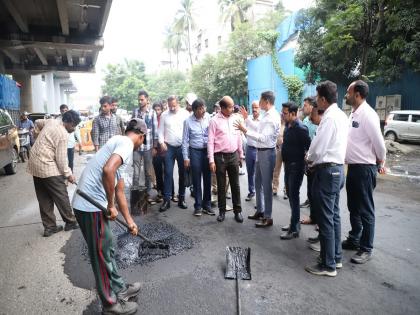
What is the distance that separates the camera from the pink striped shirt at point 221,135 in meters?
4.88

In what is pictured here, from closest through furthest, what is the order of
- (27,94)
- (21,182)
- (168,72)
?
(21,182) < (27,94) < (168,72)

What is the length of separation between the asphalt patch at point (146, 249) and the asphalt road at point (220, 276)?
0.12m

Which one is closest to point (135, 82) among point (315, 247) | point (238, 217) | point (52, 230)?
point (52, 230)

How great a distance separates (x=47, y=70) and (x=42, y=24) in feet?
26.8

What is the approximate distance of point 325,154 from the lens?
3305 mm

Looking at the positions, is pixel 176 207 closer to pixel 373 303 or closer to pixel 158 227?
pixel 158 227

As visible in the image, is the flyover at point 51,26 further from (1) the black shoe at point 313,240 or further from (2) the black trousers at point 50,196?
(1) the black shoe at point 313,240

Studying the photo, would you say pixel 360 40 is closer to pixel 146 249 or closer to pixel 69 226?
pixel 146 249

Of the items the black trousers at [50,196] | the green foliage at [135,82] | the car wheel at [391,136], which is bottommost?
the black trousers at [50,196]

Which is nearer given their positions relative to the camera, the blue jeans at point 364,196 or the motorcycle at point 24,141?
the blue jeans at point 364,196

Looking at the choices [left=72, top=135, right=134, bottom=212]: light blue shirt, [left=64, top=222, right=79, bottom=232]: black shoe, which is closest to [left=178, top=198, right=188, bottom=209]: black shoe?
[left=64, top=222, right=79, bottom=232]: black shoe

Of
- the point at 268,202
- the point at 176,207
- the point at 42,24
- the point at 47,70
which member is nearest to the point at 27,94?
the point at 47,70

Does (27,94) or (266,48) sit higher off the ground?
(266,48)

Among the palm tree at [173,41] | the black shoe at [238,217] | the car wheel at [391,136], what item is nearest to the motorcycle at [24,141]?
the black shoe at [238,217]
